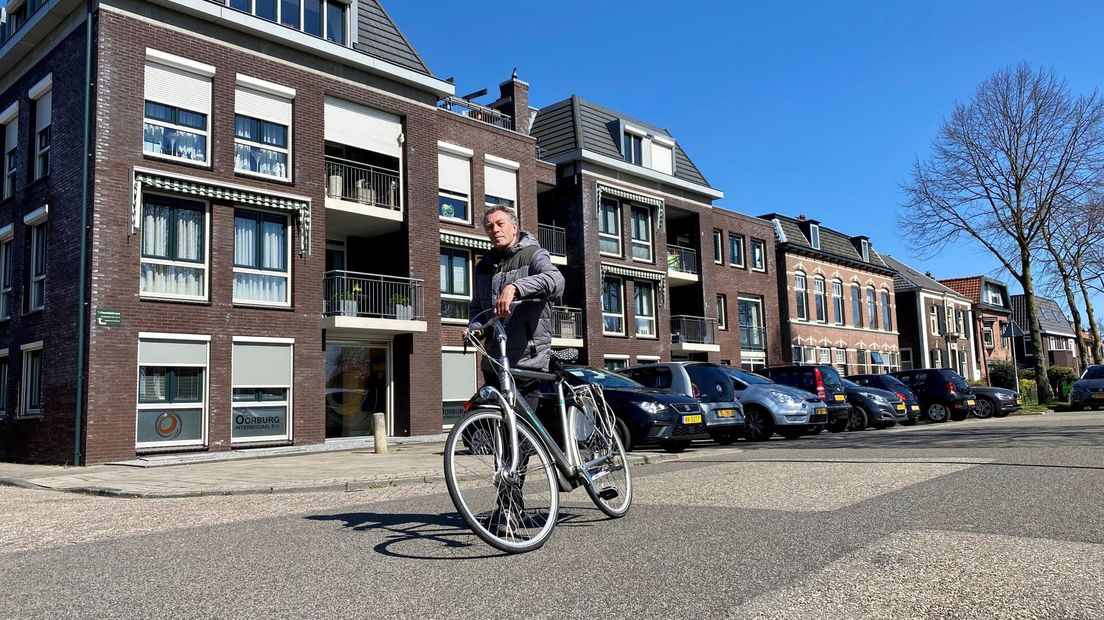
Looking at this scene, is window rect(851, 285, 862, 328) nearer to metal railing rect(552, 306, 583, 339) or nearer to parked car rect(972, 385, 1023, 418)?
parked car rect(972, 385, 1023, 418)

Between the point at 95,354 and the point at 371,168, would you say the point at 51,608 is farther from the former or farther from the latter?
the point at 371,168

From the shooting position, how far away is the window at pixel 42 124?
18.5 m

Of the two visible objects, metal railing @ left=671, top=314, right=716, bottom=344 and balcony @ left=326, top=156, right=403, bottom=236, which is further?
metal railing @ left=671, top=314, right=716, bottom=344

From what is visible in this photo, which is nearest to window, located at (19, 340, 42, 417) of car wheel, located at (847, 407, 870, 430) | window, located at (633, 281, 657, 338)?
car wheel, located at (847, 407, 870, 430)

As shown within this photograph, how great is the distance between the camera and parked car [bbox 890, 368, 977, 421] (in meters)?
24.2

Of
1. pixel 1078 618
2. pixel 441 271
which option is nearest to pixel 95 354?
pixel 441 271

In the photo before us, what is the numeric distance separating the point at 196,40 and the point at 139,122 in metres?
2.38

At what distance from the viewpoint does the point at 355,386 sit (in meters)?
21.3

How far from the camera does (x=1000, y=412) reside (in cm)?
2644

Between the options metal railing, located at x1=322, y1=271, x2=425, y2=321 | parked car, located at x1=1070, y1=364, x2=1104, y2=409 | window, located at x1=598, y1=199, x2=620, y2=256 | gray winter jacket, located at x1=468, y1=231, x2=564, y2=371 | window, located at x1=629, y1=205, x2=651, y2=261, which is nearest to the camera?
gray winter jacket, located at x1=468, y1=231, x2=564, y2=371

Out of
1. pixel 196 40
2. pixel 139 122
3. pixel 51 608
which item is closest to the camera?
pixel 51 608

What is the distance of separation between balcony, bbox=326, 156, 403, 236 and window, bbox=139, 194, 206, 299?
3.27m

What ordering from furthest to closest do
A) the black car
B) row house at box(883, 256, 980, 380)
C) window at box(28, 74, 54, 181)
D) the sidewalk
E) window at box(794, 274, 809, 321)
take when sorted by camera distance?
row house at box(883, 256, 980, 380), window at box(794, 274, 809, 321), window at box(28, 74, 54, 181), the black car, the sidewalk

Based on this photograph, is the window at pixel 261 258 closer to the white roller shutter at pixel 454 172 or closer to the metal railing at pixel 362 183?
the metal railing at pixel 362 183
